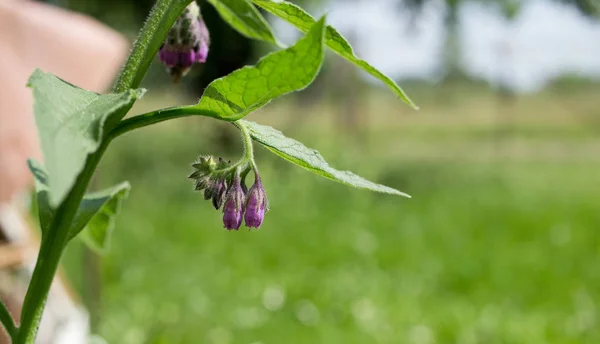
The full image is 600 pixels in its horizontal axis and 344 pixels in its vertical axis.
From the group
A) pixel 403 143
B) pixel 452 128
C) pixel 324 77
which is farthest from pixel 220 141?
pixel 452 128

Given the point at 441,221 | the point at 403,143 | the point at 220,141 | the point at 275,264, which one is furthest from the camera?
the point at 403,143

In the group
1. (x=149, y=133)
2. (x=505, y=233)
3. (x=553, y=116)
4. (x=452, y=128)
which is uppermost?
(x=505, y=233)

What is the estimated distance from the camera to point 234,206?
70 centimetres

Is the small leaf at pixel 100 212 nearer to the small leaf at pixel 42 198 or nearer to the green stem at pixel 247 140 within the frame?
the small leaf at pixel 42 198

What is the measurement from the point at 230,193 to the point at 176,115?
0.40 ft

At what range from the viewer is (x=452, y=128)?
50.6 ft

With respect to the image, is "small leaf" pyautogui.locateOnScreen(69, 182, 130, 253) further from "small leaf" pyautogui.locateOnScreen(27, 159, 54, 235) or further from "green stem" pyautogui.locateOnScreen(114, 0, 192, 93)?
"green stem" pyautogui.locateOnScreen(114, 0, 192, 93)

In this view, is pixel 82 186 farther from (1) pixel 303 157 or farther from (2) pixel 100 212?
(2) pixel 100 212

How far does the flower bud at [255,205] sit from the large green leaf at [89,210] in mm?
138

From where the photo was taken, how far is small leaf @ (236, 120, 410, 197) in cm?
58

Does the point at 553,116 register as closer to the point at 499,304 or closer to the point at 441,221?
the point at 441,221

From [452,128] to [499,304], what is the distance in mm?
12065

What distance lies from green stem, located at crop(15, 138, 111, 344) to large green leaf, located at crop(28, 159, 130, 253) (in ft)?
0.05

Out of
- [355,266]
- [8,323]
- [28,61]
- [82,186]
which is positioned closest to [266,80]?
[82,186]
